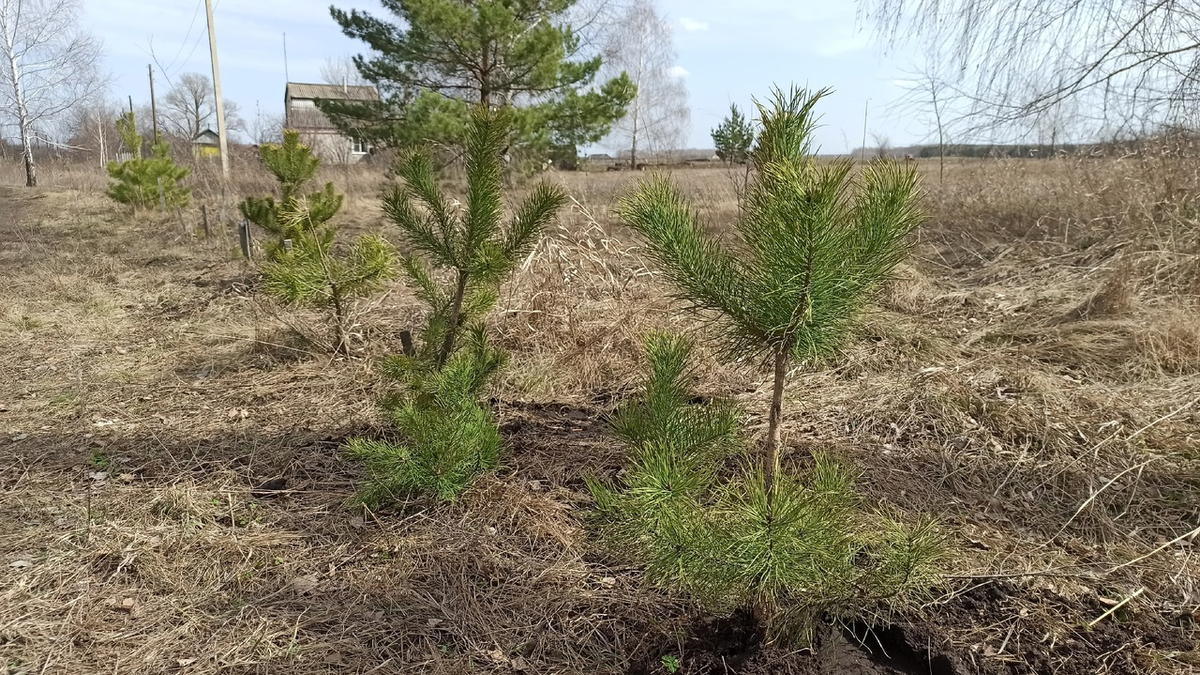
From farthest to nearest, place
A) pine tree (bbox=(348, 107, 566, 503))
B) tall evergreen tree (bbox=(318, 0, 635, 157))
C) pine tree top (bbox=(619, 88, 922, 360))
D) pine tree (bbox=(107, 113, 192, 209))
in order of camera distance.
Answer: pine tree (bbox=(107, 113, 192, 209)) < tall evergreen tree (bbox=(318, 0, 635, 157)) < pine tree (bbox=(348, 107, 566, 503)) < pine tree top (bbox=(619, 88, 922, 360))

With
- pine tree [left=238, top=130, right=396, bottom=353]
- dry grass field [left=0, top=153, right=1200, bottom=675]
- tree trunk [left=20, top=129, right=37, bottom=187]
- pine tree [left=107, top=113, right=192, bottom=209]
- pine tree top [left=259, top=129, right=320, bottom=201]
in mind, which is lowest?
dry grass field [left=0, top=153, right=1200, bottom=675]

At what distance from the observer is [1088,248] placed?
19.9 ft

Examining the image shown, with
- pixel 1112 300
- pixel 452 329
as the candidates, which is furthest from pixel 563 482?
pixel 1112 300

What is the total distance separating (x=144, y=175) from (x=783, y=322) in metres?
14.6

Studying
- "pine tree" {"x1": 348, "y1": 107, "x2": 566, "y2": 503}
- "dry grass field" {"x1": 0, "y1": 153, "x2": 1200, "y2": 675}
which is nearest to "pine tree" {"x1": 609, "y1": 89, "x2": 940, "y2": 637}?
"dry grass field" {"x1": 0, "y1": 153, "x2": 1200, "y2": 675}

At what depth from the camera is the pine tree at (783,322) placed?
4.31 ft

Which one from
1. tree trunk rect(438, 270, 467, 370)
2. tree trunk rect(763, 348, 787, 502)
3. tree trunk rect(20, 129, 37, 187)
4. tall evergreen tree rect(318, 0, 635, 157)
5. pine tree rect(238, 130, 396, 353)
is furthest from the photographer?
tree trunk rect(20, 129, 37, 187)

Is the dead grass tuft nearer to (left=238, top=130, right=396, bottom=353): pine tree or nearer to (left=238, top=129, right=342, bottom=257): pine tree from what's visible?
(left=238, top=130, right=396, bottom=353): pine tree

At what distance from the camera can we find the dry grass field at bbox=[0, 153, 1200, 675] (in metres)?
1.79

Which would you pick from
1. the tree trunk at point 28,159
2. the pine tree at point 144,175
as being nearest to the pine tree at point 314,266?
the pine tree at point 144,175

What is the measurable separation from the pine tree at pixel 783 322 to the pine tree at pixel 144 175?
45.7 feet

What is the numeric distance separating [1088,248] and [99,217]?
17.5 meters

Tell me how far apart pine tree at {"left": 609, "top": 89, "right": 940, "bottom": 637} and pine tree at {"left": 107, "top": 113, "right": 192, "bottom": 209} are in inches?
548

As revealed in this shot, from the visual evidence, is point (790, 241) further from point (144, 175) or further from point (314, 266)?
point (144, 175)
